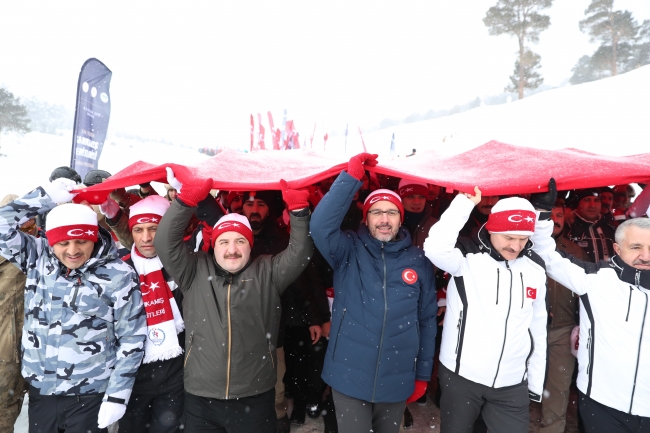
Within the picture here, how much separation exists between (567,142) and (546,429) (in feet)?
56.1

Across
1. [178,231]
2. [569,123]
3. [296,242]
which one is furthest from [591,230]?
[569,123]

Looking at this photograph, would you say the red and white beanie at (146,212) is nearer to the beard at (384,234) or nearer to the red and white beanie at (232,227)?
the red and white beanie at (232,227)

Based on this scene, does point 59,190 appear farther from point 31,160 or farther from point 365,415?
point 31,160

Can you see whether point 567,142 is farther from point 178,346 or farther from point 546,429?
point 178,346

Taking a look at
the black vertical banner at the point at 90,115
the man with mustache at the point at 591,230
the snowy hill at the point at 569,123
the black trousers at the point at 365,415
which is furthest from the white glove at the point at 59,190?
the snowy hill at the point at 569,123

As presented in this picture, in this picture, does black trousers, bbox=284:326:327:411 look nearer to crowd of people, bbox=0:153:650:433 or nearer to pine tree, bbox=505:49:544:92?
crowd of people, bbox=0:153:650:433

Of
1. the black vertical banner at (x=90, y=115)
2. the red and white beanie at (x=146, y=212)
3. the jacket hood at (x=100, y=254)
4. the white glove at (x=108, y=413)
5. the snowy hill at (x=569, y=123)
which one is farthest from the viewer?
the snowy hill at (x=569, y=123)

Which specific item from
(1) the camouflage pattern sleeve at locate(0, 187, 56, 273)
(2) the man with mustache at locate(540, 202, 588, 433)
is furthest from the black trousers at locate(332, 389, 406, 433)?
(1) the camouflage pattern sleeve at locate(0, 187, 56, 273)

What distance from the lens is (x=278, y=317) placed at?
93.7 inches

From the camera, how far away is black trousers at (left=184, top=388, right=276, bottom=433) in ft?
7.11

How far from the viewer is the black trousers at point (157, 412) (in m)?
2.38

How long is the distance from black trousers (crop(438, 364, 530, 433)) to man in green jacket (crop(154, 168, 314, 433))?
1.12m

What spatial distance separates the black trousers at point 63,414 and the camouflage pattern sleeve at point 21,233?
0.78m

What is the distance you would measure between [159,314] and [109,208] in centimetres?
114
